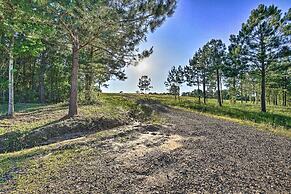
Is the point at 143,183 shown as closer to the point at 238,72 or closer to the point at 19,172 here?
the point at 19,172

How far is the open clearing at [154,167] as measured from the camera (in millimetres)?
4617

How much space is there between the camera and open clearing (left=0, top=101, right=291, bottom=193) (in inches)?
182

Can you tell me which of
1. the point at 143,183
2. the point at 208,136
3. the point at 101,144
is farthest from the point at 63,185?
the point at 208,136

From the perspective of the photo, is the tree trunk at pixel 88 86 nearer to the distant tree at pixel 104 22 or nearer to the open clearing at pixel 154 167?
the distant tree at pixel 104 22

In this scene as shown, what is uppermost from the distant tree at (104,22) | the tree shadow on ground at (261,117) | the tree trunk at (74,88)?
the distant tree at (104,22)

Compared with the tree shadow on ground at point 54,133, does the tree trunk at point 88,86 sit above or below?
above

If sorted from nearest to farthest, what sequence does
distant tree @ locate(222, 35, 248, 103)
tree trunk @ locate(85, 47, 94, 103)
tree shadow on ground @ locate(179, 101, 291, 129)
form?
tree shadow on ground @ locate(179, 101, 291, 129)
tree trunk @ locate(85, 47, 94, 103)
distant tree @ locate(222, 35, 248, 103)

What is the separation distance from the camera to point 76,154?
7.16m

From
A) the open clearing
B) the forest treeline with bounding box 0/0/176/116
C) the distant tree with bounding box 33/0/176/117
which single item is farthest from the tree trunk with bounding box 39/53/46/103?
the open clearing

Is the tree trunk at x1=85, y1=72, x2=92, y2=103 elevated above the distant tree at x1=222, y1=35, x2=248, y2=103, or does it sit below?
below

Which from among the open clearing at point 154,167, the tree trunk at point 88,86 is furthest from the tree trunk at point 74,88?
the tree trunk at point 88,86

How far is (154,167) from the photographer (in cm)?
570

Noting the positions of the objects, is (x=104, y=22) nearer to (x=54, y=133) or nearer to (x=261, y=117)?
(x=54, y=133)

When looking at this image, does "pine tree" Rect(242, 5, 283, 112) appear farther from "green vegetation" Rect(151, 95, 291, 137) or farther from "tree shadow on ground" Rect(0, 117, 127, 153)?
"tree shadow on ground" Rect(0, 117, 127, 153)
